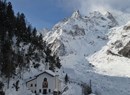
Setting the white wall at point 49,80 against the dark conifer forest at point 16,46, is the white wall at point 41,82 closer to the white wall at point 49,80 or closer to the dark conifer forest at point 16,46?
the white wall at point 49,80

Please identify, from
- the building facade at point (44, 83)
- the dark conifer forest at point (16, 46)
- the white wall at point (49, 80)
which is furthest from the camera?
the white wall at point (49, 80)

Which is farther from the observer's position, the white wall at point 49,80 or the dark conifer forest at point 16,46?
the white wall at point 49,80

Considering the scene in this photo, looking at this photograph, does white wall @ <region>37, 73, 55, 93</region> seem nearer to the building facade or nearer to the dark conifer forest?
the building facade

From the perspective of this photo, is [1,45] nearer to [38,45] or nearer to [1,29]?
[1,29]

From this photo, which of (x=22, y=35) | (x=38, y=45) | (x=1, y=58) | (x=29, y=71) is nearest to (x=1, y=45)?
(x=1, y=58)

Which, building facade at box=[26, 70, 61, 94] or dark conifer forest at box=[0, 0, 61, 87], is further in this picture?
building facade at box=[26, 70, 61, 94]

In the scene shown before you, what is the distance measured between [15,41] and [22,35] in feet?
24.9

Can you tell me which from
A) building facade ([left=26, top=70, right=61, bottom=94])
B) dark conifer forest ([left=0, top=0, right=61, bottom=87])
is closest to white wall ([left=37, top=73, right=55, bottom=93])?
building facade ([left=26, top=70, right=61, bottom=94])

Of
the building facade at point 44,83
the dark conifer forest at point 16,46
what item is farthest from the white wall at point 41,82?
the dark conifer forest at point 16,46

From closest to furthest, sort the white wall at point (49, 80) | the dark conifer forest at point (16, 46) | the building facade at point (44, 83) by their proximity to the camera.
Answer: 1. the dark conifer forest at point (16, 46)
2. the building facade at point (44, 83)
3. the white wall at point (49, 80)

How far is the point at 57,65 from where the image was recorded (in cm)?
15100

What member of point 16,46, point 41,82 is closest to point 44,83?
point 41,82

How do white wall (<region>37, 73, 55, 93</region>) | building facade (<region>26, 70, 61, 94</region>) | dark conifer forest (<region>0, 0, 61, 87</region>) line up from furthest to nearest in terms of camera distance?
white wall (<region>37, 73, 55, 93</region>), building facade (<region>26, 70, 61, 94</region>), dark conifer forest (<region>0, 0, 61, 87</region>)

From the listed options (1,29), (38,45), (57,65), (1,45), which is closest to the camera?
(1,45)
